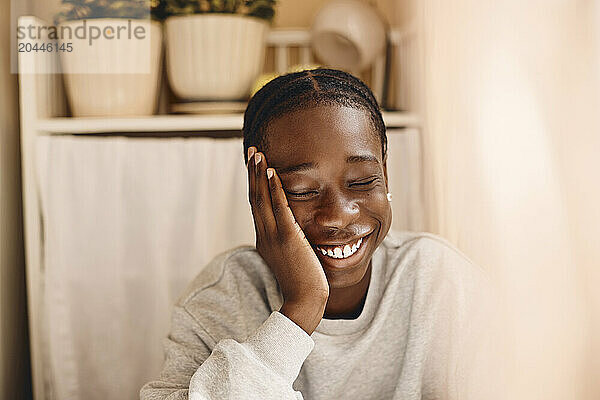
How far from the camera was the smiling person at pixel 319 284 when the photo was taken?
67 centimetres

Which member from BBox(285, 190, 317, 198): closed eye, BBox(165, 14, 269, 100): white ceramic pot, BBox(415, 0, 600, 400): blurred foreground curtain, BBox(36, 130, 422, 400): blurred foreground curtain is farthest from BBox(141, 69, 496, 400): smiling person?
BBox(165, 14, 269, 100): white ceramic pot

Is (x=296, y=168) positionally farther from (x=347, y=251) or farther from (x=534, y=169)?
(x=534, y=169)

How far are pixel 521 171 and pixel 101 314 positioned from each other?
101cm

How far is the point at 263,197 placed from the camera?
722 millimetres

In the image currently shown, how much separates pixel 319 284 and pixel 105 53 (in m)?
0.70

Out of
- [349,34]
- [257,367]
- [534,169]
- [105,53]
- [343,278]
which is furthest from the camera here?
[349,34]

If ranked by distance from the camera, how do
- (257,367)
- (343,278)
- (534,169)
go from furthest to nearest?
1. (343,278)
2. (257,367)
3. (534,169)

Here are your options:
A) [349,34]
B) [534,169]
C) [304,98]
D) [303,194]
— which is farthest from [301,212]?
[349,34]

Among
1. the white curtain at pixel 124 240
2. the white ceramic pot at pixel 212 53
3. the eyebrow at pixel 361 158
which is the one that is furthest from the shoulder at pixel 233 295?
the white ceramic pot at pixel 212 53

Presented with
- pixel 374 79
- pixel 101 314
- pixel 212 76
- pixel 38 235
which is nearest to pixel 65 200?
pixel 38 235

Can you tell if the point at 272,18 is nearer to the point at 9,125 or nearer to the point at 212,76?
the point at 212,76

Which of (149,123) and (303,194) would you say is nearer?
(303,194)

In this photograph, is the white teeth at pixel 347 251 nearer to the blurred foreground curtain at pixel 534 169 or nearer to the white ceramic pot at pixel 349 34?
the blurred foreground curtain at pixel 534 169

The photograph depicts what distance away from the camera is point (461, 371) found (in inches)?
18.1
